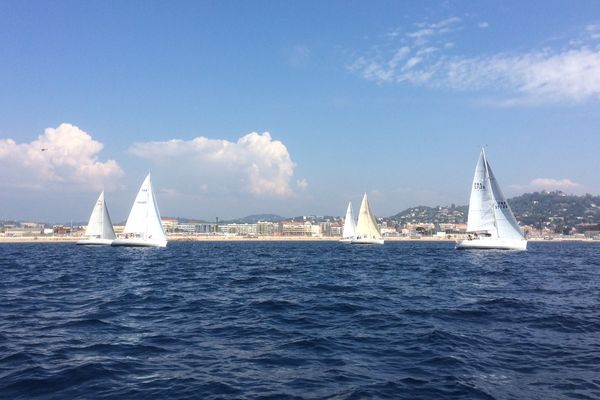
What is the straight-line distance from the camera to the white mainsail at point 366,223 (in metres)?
99.9

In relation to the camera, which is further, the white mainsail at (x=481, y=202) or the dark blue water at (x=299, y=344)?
the white mainsail at (x=481, y=202)

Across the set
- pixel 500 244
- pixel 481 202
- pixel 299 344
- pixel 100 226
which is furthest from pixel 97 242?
pixel 299 344

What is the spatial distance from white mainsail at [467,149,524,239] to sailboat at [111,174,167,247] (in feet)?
153

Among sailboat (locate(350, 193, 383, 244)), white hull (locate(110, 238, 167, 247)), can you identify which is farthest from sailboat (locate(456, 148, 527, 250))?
white hull (locate(110, 238, 167, 247))

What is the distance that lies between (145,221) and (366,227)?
166 feet

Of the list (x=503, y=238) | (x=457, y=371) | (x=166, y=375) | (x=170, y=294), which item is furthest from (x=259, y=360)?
(x=503, y=238)

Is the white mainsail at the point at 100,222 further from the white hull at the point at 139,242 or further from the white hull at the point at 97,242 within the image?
the white hull at the point at 139,242

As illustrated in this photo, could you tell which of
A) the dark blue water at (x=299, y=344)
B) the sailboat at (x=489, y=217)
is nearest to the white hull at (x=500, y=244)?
the sailboat at (x=489, y=217)

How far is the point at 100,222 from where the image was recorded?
8362cm

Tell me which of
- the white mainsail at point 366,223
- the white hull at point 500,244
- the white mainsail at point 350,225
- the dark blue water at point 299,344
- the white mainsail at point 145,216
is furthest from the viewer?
the white mainsail at point 350,225

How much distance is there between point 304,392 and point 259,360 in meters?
2.00

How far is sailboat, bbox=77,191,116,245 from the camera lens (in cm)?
8281

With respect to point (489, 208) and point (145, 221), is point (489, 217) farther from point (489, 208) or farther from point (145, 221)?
point (145, 221)

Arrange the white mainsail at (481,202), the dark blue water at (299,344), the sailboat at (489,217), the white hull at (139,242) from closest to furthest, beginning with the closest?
the dark blue water at (299,344)
the sailboat at (489,217)
the white mainsail at (481,202)
the white hull at (139,242)
